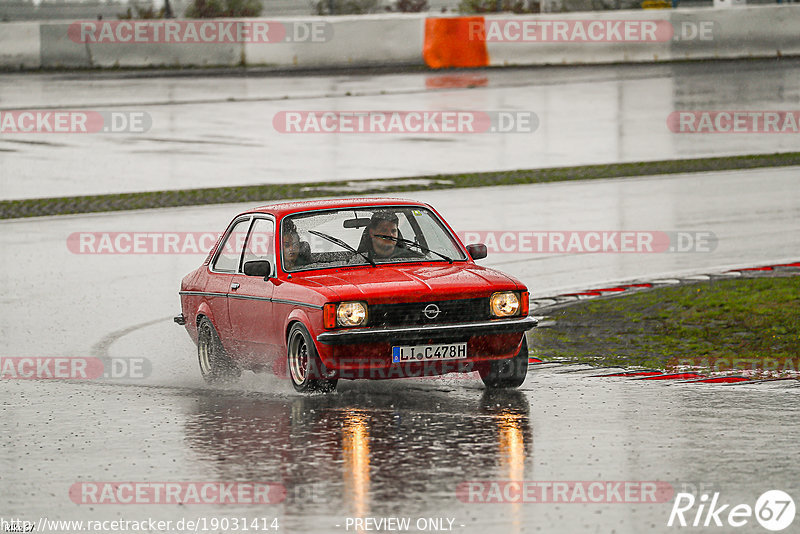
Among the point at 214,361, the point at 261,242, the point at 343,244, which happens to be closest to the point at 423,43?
the point at 261,242

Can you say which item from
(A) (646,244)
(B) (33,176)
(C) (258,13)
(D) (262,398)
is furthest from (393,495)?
(C) (258,13)

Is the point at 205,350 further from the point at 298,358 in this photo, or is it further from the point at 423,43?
the point at 423,43

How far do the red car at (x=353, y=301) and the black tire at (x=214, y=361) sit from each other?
0.01 meters

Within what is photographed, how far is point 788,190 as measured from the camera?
21.0 m

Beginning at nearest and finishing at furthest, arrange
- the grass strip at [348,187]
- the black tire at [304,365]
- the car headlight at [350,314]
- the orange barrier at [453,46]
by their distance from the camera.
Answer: the car headlight at [350,314], the black tire at [304,365], the grass strip at [348,187], the orange barrier at [453,46]

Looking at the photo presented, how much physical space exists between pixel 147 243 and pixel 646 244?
5.81 metres

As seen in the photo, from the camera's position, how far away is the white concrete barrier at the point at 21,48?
116ft

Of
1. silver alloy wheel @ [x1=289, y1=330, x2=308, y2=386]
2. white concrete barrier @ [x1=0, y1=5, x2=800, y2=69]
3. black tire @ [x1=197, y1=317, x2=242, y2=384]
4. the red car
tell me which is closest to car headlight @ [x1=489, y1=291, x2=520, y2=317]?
the red car

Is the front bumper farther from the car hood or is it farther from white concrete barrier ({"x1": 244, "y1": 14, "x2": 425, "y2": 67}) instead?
white concrete barrier ({"x1": 244, "y1": 14, "x2": 425, "y2": 67})

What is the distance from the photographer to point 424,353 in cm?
916

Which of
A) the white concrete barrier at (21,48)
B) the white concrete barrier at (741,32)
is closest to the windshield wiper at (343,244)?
the white concrete barrier at (741,32)

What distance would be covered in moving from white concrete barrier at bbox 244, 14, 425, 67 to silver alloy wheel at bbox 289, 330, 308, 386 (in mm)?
26776

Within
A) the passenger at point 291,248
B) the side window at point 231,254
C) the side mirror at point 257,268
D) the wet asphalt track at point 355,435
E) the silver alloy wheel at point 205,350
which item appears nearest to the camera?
the wet asphalt track at point 355,435

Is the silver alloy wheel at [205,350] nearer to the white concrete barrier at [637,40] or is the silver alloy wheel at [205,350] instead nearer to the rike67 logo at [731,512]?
the rike67 logo at [731,512]
